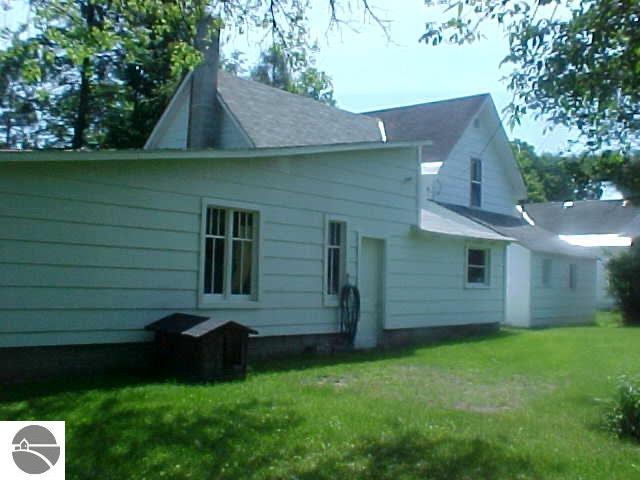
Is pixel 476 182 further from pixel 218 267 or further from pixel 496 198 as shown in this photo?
pixel 218 267

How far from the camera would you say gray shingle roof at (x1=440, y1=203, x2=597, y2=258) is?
75.3 feet

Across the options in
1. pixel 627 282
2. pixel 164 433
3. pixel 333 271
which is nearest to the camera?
pixel 164 433

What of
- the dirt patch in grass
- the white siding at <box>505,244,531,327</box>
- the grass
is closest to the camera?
the grass

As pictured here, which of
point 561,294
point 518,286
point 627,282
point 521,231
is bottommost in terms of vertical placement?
point 561,294

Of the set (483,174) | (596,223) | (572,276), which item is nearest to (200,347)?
(483,174)

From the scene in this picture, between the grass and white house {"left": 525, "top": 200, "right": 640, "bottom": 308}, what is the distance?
2854 centimetres

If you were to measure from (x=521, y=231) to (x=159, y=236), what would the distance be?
16.4 metres

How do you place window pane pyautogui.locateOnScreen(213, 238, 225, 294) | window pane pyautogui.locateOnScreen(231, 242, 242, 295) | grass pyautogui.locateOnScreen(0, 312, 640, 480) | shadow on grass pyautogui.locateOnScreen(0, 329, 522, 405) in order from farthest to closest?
window pane pyautogui.locateOnScreen(231, 242, 242, 295)
window pane pyautogui.locateOnScreen(213, 238, 225, 294)
shadow on grass pyautogui.locateOnScreen(0, 329, 522, 405)
grass pyautogui.locateOnScreen(0, 312, 640, 480)

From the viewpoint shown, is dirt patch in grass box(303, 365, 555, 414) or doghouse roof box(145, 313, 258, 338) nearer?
dirt patch in grass box(303, 365, 555, 414)

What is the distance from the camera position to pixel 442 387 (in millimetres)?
10648

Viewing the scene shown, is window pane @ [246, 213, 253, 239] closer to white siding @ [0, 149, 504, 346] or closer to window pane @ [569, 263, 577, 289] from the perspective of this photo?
white siding @ [0, 149, 504, 346]

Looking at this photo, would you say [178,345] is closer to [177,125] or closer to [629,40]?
[629,40]

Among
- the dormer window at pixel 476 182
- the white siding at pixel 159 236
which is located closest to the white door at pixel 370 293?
the white siding at pixel 159 236

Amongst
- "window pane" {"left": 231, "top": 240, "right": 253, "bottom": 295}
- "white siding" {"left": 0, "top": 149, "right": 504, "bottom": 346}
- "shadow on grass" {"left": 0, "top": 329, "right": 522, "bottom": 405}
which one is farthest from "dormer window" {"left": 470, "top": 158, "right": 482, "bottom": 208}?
"window pane" {"left": 231, "top": 240, "right": 253, "bottom": 295}
